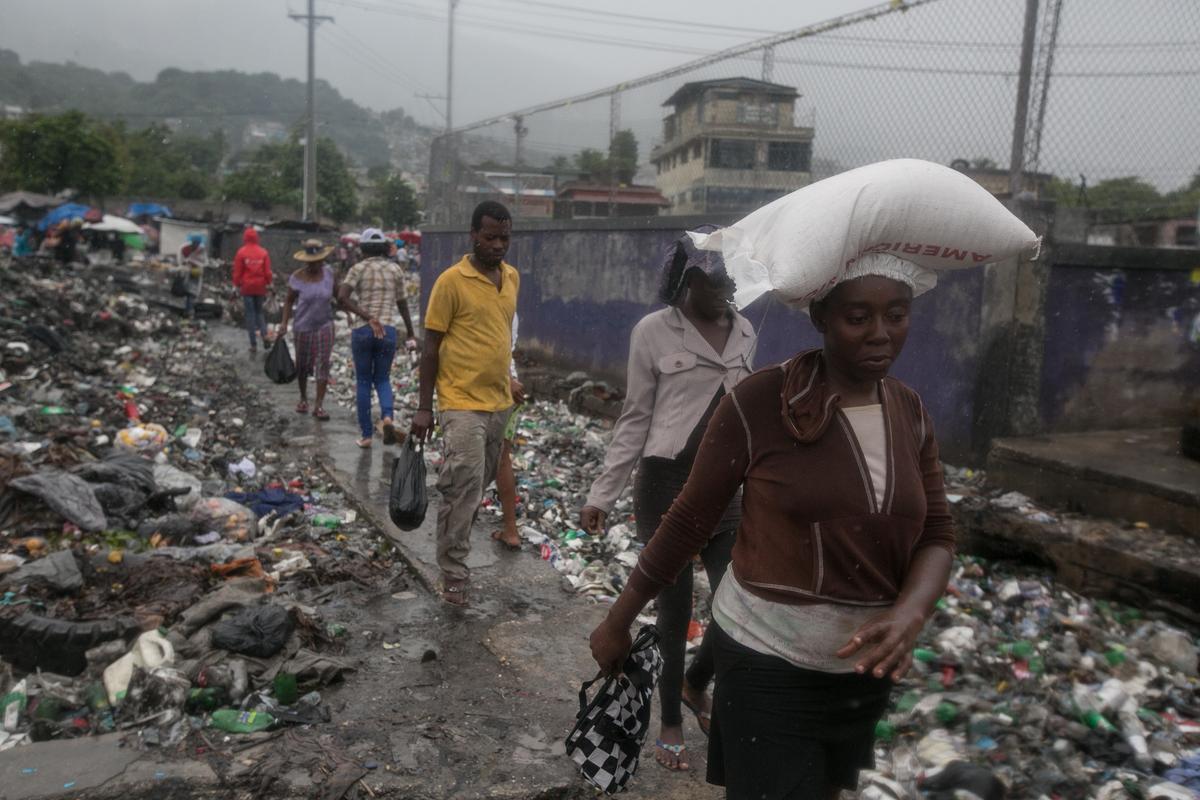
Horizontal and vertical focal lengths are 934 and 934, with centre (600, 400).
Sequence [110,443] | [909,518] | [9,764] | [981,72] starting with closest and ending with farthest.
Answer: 1. [909,518]
2. [9,764]
3. [981,72]
4. [110,443]

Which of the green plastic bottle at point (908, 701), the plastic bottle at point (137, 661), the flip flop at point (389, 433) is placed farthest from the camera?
the flip flop at point (389, 433)

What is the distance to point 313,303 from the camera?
8.80 metres

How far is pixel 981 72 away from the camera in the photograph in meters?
5.92

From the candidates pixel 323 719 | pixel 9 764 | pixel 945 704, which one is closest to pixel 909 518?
pixel 945 704

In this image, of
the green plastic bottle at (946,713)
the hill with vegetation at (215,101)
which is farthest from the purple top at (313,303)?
the hill with vegetation at (215,101)

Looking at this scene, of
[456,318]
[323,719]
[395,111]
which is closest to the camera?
[323,719]

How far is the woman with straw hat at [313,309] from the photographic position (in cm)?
880

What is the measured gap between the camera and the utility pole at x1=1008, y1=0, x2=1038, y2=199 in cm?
564

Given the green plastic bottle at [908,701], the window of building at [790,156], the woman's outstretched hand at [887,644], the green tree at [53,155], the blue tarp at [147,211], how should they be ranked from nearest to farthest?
1. the woman's outstretched hand at [887,644]
2. the green plastic bottle at [908,701]
3. the window of building at [790,156]
4. the blue tarp at [147,211]
5. the green tree at [53,155]

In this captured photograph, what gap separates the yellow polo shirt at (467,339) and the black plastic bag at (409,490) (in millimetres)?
293

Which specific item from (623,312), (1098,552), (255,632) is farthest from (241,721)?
(623,312)

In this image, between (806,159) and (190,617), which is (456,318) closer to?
(190,617)

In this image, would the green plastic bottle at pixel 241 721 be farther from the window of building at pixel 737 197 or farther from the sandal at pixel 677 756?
the window of building at pixel 737 197

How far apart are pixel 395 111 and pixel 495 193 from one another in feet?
608
